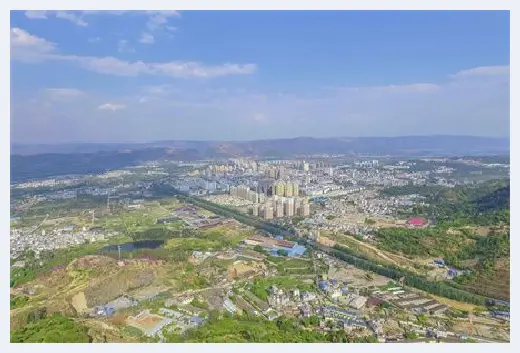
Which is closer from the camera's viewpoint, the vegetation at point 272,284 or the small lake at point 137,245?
the vegetation at point 272,284

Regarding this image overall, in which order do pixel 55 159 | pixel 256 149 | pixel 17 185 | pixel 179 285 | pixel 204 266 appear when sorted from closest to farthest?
pixel 179 285 < pixel 204 266 < pixel 17 185 < pixel 55 159 < pixel 256 149

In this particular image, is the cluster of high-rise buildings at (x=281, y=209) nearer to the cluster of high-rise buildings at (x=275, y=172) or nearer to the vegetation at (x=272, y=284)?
the cluster of high-rise buildings at (x=275, y=172)

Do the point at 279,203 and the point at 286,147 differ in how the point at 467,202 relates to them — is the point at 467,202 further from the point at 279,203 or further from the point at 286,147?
the point at 286,147

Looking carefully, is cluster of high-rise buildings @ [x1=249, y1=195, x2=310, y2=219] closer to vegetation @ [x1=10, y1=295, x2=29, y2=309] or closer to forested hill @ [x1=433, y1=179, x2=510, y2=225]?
forested hill @ [x1=433, y1=179, x2=510, y2=225]

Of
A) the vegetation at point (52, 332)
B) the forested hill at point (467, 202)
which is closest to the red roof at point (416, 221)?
the forested hill at point (467, 202)

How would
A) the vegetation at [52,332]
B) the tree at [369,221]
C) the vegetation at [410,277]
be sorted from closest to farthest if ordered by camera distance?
the vegetation at [52,332], the vegetation at [410,277], the tree at [369,221]

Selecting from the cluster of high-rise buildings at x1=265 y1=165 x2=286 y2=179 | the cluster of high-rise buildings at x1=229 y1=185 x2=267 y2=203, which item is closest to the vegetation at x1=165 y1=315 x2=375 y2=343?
the cluster of high-rise buildings at x1=229 y1=185 x2=267 y2=203

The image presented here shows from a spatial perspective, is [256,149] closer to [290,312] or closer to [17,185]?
[17,185]

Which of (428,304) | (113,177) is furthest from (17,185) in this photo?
(428,304)
